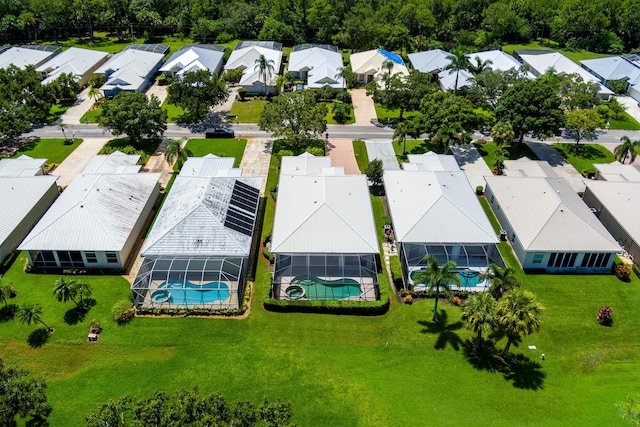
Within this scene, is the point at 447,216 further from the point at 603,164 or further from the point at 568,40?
the point at 568,40

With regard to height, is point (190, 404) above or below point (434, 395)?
above

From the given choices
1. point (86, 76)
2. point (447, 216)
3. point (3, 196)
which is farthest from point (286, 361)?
point (86, 76)

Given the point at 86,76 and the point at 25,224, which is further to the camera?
the point at 86,76

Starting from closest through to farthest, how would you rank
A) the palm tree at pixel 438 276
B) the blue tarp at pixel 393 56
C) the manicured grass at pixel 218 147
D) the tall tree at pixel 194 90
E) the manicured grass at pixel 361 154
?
1. the palm tree at pixel 438 276
2. the manicured grass at pixel 361 154
3. the manicured grass at pixel 218 147
4. the tall tree at pixel 194 90
5. the blue tarp at pixel 393 56

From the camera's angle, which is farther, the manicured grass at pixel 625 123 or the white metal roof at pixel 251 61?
the white metal roof at pixel 251 61

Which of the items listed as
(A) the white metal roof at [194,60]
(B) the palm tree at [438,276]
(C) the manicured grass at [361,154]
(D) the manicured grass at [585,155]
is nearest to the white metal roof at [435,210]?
(C) the manicured grass at [361,154]

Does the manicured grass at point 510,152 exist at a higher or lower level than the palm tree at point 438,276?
lower

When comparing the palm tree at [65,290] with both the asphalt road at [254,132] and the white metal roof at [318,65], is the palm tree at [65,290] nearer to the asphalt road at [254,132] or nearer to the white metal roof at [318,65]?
the asphalt road at [254,132]
